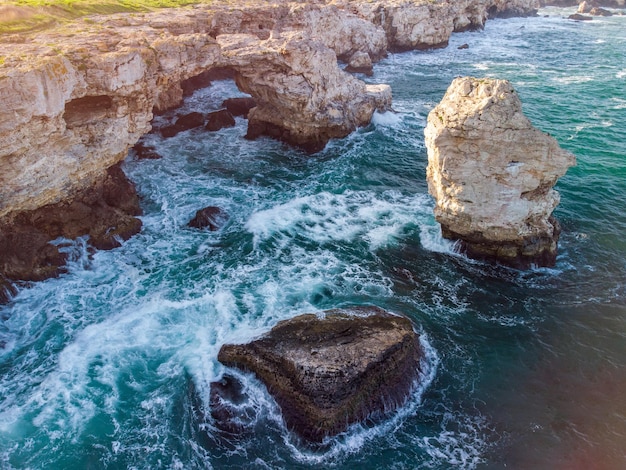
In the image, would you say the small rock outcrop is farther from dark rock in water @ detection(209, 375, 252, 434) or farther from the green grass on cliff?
dark rock in water @ detection(209, 375, 252, 434)

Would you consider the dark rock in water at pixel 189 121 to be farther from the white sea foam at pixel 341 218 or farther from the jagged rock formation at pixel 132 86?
the white sea foam at pixel 341 218

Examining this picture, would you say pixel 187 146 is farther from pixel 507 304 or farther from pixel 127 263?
pixel 507 304

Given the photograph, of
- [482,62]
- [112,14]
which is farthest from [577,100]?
[112,14]

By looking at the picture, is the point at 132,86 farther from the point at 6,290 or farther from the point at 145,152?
the point at 6,290

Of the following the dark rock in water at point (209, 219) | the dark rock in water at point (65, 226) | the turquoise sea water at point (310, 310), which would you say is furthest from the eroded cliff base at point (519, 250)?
the dark rock in water at point (65, 226)

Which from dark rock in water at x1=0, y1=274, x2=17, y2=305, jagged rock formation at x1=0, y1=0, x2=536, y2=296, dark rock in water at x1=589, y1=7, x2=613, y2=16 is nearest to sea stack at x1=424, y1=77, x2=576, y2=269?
jagged rock formation at x1=0, y1=0, x2=536, y2=296

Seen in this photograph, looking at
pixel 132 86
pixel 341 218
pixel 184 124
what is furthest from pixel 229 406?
pixel 184 124

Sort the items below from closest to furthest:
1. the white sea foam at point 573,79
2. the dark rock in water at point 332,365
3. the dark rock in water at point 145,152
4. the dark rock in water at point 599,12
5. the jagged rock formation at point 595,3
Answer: the dark rock in water at point 332,365, the dark rock in water at point 145,152, the white sea foam at point 573,79, the dark rock in water at point 599,12, the jagged rock formation at point 595,3
